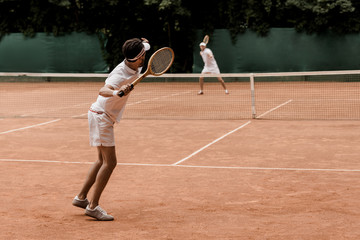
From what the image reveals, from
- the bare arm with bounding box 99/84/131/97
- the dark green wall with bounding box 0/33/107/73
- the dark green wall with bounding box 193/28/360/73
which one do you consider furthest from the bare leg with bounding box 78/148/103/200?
the dark green wall with bounding box 0/33/107/73

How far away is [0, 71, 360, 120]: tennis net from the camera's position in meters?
13.7

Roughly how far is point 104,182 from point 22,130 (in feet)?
21.7

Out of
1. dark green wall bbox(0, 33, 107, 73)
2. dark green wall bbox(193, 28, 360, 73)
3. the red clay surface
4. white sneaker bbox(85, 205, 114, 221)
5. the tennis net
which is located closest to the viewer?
the red clay surface

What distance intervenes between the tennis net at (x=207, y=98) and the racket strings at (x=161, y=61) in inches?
251

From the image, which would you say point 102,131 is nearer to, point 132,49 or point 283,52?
point 132,49

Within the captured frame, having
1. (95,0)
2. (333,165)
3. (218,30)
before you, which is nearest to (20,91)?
(95,0)

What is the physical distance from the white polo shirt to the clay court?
991 mm

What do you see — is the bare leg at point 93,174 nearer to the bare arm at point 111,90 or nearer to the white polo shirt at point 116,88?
the white polo shirt at point 116,88

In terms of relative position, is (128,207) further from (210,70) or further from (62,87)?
(62,87)

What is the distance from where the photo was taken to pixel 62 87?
2319cm

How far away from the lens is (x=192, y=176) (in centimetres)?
740

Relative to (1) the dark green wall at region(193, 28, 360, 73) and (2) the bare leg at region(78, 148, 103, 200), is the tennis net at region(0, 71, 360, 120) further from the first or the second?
(2) the bare leg at region(78, 148, 103, 200)

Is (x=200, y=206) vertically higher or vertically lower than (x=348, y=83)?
higher

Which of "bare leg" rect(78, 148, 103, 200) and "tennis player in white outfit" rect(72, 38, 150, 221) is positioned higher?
"tennis player in white outfit" rect(72, 38, 150, 221)
